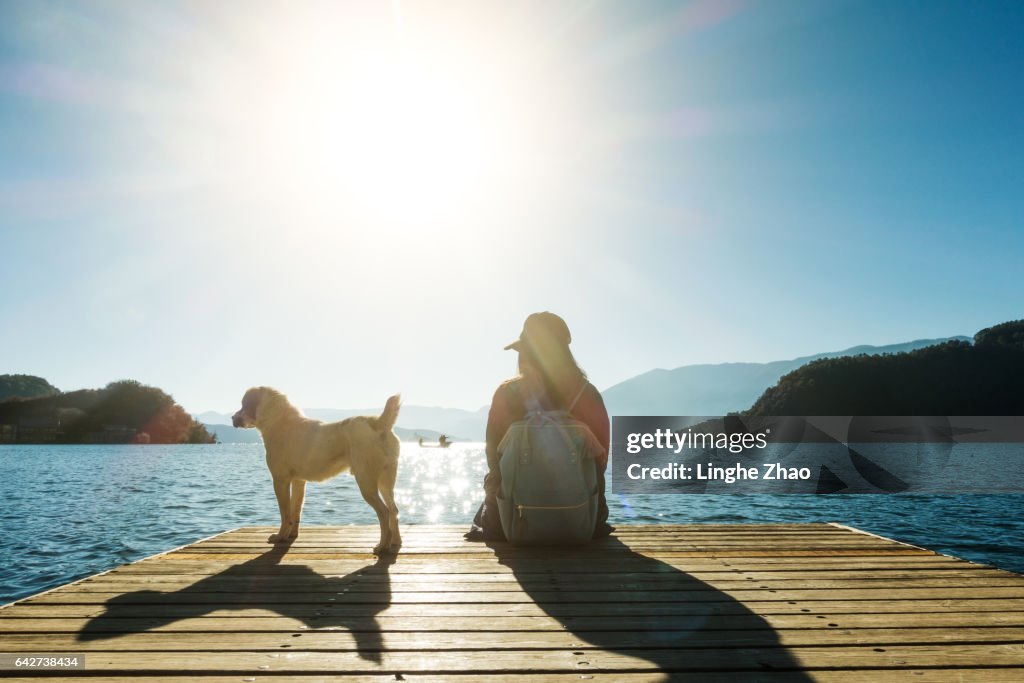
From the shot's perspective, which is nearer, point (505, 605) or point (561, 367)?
point (505, 605)

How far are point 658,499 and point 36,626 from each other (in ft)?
78.0

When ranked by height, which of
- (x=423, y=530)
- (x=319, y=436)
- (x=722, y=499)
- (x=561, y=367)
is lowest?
(x=722, y=499)

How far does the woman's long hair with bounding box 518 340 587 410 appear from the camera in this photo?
233 inches

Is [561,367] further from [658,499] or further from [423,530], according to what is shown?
[658,499]

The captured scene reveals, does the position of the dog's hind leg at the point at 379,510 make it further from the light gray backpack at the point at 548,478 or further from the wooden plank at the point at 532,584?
the light gray backpack at the point at 548,478

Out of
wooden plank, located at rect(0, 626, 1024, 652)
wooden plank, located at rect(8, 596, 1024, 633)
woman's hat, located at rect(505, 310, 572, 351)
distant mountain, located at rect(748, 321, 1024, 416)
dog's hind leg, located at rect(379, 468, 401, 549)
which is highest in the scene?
distant mountain, located at rect(748, 321, 1024, 416)

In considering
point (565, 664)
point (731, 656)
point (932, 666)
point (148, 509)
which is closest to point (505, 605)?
point (565, 664)

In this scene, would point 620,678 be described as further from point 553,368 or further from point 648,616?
point 553,368

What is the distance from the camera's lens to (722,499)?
25.8 metres

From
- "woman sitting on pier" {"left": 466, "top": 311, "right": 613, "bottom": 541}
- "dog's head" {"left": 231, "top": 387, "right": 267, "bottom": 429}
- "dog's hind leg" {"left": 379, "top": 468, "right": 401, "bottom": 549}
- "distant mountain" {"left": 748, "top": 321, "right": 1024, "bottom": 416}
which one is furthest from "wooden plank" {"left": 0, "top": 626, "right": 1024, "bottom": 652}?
"distant mountain" {"left": 748, "top": 321, "right": 1024, "bottom": 416}

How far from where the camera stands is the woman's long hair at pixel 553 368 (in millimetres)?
5918

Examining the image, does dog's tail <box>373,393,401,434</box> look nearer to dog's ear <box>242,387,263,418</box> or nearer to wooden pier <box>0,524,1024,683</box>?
wooden pier <box>0,524,1024,683</box>

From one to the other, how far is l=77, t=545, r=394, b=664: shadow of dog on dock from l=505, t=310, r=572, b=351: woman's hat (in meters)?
2.54

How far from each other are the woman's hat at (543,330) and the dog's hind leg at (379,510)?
2113mm
